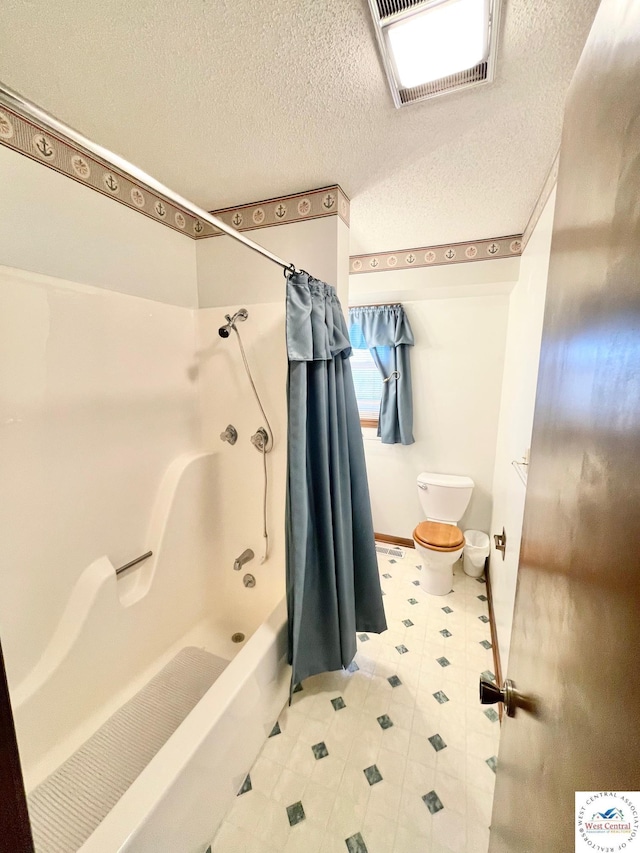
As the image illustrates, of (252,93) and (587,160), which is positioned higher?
(252,93)

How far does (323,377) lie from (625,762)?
121 cm

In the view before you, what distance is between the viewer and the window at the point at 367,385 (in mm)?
2828

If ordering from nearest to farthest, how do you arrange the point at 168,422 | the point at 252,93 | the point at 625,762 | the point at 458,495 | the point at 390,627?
1. the point at 625,762
2. the point at 252,93
3. the point at 168,422
4. the point at 390,627
5. the point at 458,495

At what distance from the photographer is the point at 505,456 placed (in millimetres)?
1953

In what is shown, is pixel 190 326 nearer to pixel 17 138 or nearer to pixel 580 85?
pixel 17 138

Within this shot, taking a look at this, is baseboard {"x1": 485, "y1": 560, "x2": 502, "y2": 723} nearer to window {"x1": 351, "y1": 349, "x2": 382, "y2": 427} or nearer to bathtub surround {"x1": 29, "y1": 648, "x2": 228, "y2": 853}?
bathtub surround {"x1": 29, "y1": 648, "x2": 228, "y2": 853}

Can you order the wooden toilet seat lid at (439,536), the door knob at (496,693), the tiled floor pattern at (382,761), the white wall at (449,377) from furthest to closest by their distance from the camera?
1. the white wall at (449,377)
2. the wooden toilet seat lid at (439,536)
3. the tiled floor pattern at (382,761)
4. the door knob at (496,693)

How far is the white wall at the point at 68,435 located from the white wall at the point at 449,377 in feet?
5.65

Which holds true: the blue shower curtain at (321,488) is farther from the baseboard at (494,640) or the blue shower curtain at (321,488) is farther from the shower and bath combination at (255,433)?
the baseboard at (494,640)

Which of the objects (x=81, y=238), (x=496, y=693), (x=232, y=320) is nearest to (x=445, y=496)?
(x=496, y=693)

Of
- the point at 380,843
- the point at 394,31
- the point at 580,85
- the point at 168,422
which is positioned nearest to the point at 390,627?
the point at 380,843

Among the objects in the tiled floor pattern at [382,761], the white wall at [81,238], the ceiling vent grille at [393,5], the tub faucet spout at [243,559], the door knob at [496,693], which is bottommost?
the tiled floor pattern at [382,761]

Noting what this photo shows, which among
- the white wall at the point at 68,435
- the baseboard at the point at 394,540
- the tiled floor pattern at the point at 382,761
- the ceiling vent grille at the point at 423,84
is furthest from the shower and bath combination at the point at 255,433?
the baseboard at the point at 394,540

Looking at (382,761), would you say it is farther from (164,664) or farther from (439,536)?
(439,536)
